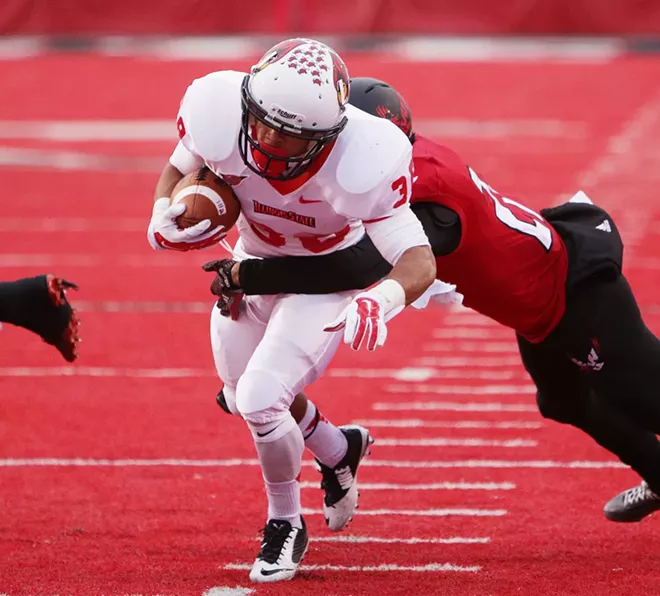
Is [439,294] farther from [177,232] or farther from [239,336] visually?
[177,232]

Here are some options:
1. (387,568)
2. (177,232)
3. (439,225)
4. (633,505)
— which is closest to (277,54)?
(177,232)

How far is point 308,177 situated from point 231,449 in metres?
1.97

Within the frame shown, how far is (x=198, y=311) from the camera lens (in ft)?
26.5

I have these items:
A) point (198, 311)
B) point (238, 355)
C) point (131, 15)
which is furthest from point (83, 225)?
point (131, 15)

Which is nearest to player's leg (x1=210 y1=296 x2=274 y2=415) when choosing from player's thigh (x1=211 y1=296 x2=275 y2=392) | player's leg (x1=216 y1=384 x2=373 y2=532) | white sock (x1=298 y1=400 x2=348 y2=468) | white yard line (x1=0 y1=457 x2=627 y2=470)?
player's thigh (x1=211 y1=296 x2=275 y2=392)

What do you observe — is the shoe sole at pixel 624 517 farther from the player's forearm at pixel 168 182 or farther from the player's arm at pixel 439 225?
the player's forearm at pixel 168 182

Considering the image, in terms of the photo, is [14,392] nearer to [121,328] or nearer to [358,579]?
[121,328]

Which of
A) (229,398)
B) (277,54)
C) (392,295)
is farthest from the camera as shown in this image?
(229,398)

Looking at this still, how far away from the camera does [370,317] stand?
357 centimetres

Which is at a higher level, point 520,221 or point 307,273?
point 520,221

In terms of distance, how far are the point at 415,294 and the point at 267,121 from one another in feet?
2.02

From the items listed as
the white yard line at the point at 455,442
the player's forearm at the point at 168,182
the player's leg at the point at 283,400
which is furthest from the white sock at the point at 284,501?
the white yard line at the point at 455,442

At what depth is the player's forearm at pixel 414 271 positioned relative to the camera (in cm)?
377

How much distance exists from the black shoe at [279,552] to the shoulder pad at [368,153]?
106cm
